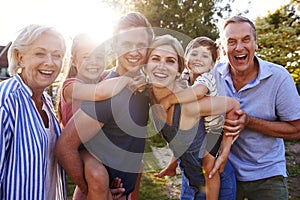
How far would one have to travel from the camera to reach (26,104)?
1903 mm

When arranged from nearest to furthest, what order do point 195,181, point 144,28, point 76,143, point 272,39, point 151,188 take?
1. point 76,143
2. point 144,28
3. point 195,181
4. point 151,188
5. point 272,39

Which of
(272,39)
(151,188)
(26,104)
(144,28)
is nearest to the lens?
(26,104)

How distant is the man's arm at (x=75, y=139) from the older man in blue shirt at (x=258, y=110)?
0.98 m

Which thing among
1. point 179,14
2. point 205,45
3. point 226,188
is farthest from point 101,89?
point 179,14

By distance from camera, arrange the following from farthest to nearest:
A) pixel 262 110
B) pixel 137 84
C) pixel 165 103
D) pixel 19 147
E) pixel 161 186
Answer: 1. pixel 161 186
2. pixel 262 110
3. pixel 165 103
4. pixel 137 84
5. pixel 19 147

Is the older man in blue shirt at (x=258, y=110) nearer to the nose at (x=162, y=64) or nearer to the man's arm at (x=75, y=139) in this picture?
the nose at (x=162, y=64)

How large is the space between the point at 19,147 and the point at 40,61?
1.54 feet

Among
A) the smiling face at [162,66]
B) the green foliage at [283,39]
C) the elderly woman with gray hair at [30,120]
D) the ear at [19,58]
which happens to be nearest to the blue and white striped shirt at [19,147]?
the elderly woman with gray hair at [30,120]

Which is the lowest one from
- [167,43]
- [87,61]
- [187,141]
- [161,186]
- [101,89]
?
[161,186]

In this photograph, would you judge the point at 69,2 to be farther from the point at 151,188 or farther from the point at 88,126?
the point at 88,126

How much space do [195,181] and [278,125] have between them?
66cm

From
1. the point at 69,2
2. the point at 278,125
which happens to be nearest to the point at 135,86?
the point at 278,125

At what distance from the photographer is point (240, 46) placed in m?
2.54

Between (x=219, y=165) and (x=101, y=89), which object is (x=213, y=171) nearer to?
(x=219, y=165)
